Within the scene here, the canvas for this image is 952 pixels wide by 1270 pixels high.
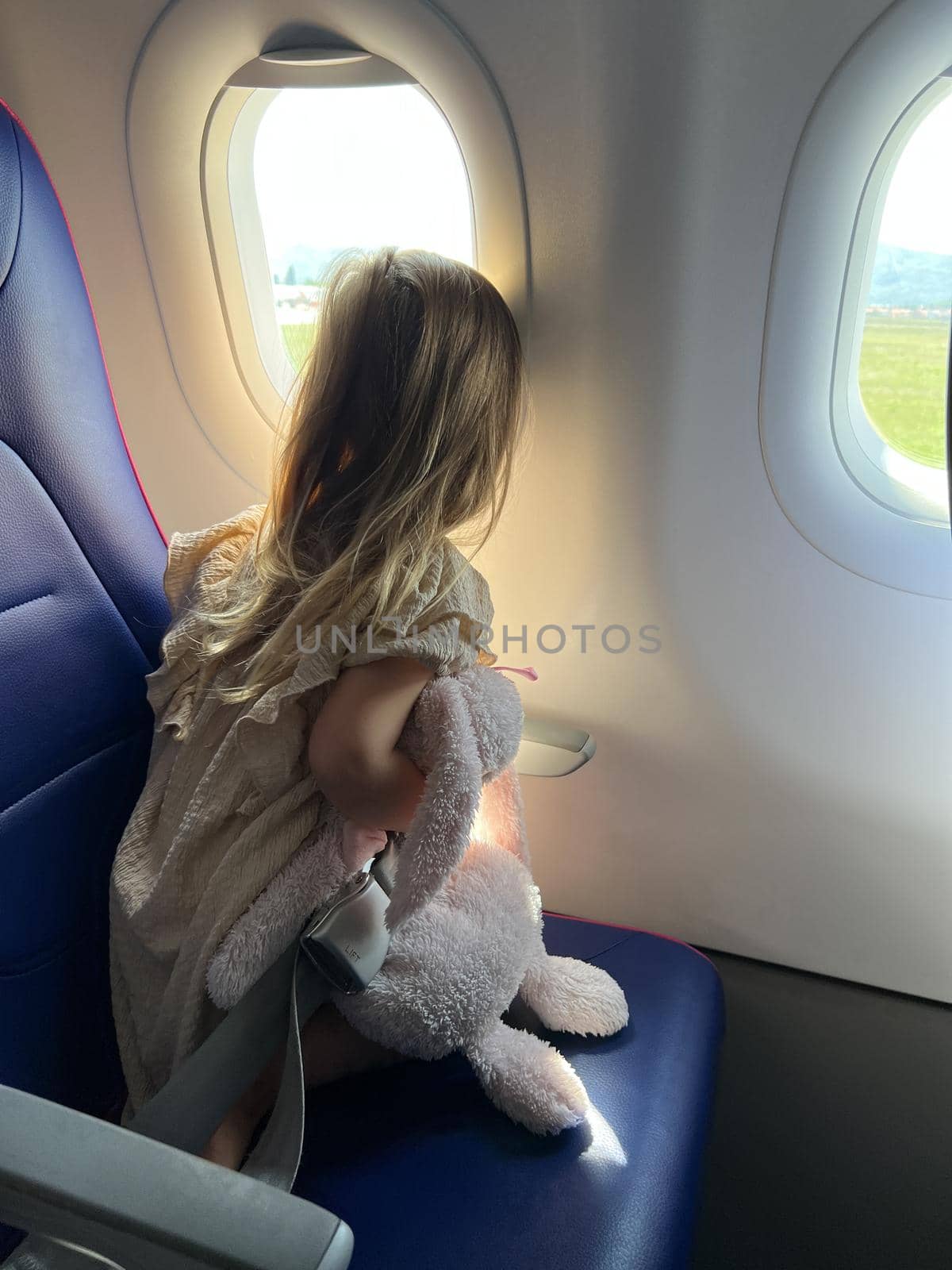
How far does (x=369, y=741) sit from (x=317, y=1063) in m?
0.33

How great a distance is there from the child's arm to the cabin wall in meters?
0.46

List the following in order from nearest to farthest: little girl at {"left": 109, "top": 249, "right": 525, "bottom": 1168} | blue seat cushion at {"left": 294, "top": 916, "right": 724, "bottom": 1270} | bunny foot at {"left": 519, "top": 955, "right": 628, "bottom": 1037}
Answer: blue seat cushion at {"left": 294, "top": 916, "right": 724, "bottom": 1270}
little girl at {"left": 109, "top": 249, "right": 525, "bottom": 1168}
bunny foot at {"left": 519, "top": 955, "right": 628, "bottom": 1037}

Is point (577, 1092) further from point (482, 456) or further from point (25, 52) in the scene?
point (25, 52)

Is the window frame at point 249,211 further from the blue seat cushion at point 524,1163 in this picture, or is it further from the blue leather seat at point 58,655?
the blue seat cushion at point 524,1163

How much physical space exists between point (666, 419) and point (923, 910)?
0.73 meters

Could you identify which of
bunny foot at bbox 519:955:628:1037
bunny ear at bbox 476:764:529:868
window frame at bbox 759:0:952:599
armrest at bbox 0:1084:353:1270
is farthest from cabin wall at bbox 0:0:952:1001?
armrest at bbox 0:1084:353:1270

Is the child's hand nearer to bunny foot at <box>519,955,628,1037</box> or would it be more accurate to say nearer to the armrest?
bunny foot at <box>519,955,628,1037</box>

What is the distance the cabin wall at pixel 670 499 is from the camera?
38.1 inches

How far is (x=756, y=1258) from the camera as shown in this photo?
1.01 meters

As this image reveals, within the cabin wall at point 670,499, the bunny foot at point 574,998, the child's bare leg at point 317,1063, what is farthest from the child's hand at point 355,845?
the cabin wall at point 670,499

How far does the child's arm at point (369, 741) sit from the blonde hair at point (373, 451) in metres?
0.06

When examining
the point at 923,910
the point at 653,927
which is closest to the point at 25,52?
the point at 653,927

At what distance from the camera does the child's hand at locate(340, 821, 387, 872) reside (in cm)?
89

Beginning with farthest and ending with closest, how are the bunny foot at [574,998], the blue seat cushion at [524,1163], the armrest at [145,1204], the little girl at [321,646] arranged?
the bunny foot at [574,998] → the little girl at [321,646] → the blue seat cushion at [524,1163] → the armrest at [145,1204]
